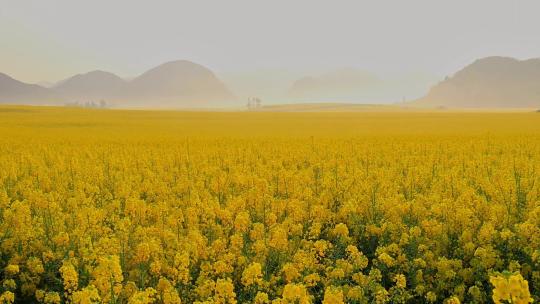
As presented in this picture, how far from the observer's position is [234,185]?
471 inches

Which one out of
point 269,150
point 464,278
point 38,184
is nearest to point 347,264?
point 464,278

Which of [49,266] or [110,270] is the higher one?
[110,270]

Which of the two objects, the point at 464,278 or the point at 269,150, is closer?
the point at 464,278

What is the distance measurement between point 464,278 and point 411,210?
2.32 m

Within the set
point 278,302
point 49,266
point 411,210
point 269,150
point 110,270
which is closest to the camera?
point 278,302

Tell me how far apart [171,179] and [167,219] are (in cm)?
473

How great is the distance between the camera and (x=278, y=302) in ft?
Result: 15.0

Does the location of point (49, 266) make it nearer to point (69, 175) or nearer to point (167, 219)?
point (167, 219)

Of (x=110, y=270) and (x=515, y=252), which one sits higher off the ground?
(x=110, y=270)

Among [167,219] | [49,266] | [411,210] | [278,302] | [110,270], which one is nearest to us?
[278,302]

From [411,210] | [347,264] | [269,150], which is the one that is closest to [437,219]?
[411,210]

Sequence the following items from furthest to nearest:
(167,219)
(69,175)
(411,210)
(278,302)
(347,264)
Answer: (69,175)
(411,210)
(167,219)
(347,264)
(278,302)

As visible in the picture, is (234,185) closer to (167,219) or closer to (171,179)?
(171,179)

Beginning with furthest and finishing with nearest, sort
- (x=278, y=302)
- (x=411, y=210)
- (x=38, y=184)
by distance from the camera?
(x=38, y=184) → (x=411, y=210) → (x=278, y=302)
